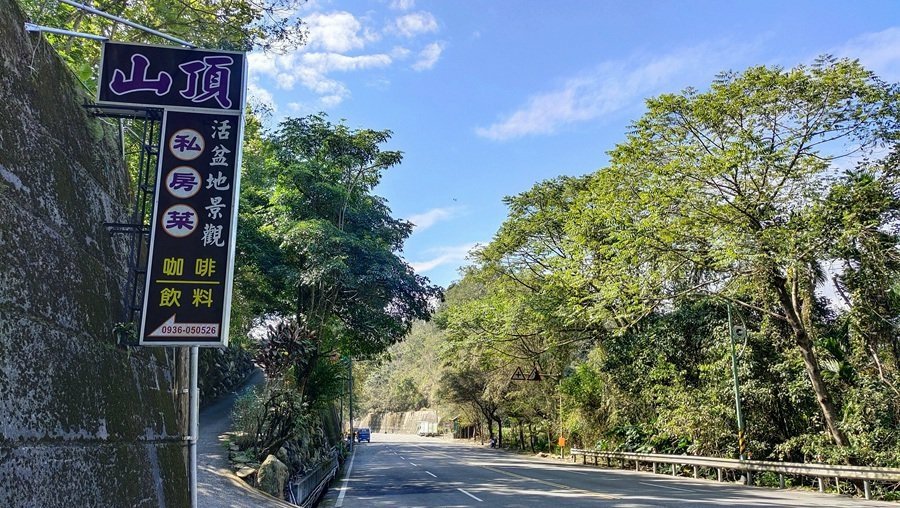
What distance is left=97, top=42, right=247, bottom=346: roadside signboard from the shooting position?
18.3 feet

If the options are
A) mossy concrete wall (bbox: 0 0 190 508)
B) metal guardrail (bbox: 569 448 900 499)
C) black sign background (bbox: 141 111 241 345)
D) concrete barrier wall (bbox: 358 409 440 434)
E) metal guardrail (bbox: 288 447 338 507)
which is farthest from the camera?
concrete barrier wall (bbox: 358 409 440 434)

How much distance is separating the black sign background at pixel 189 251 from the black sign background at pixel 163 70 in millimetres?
249

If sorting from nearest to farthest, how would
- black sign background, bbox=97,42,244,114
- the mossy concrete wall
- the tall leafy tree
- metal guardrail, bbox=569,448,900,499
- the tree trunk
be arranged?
the mossy concrete wall → black sign background, bbox=97,42,244,114 → metal guardrail, bbox=569,448,900,499 → the tree trunk → the tall leafy tree

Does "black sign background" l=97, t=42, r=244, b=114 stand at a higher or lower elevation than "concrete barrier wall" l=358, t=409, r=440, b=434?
higher

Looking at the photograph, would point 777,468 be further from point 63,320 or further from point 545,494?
point 63,320

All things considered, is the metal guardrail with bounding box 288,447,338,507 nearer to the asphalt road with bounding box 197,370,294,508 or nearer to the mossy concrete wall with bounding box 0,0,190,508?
the asphalt road with bounding box 197,370,294,508

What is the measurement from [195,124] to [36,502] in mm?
3861

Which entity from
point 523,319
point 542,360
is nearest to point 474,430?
point 542,360

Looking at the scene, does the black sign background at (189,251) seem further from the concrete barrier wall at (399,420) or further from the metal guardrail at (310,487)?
the concrete barrier wall at (399,420)

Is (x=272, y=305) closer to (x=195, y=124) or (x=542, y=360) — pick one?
(x=542, y=360)

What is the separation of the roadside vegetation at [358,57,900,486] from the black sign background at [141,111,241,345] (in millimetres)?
12829

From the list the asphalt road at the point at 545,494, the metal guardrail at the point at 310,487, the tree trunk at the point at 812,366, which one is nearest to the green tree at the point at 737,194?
the tree trunk at the point at 812,366

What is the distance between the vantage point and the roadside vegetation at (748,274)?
14.2 meters

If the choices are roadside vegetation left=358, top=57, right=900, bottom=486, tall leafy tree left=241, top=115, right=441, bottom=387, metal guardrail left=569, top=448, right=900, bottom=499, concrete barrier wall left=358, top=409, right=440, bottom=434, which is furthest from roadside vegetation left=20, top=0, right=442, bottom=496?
concrete barrier wall left=358, top=409, right=440, bottom=434
